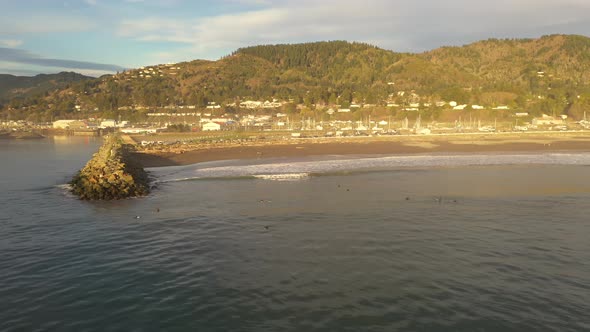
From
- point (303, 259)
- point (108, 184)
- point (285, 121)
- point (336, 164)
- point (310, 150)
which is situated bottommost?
point (303, 259)

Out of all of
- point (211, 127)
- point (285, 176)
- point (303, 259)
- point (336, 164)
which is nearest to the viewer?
point (303, 259)

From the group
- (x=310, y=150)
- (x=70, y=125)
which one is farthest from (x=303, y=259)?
(x=70, y=125)

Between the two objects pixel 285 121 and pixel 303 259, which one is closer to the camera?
pixel 303 259

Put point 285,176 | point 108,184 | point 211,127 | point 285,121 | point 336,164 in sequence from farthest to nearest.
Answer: point 285,121, point 211,127, point 336,164, point 285,176, point 108,184

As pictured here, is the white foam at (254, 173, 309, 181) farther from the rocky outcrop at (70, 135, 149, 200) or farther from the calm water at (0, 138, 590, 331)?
the rocky outcrop at (70, 135, 149, 200)

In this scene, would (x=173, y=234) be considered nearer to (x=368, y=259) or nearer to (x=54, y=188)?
(x=368, y=259)

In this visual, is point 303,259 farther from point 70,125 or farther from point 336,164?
point 70,125

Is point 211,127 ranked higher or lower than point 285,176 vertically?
higher

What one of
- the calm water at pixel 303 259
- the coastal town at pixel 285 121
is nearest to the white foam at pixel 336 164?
the calm water at pixel 303 259

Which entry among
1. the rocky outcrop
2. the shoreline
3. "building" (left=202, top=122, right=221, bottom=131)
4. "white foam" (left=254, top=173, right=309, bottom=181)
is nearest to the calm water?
the rocky outcrop

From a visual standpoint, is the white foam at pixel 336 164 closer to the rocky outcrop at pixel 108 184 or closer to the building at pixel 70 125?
the rocky outcrop at pixel 108 184
